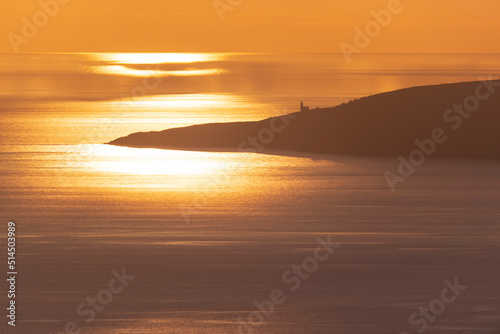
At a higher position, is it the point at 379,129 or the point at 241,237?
the point at 379,129

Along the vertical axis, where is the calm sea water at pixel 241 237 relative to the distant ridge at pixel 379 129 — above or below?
below

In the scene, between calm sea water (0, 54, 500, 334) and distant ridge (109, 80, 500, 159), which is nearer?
calm sea water (0, 54, 500, 334)

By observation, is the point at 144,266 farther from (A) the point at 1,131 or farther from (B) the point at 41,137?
(A) the point at 1,131

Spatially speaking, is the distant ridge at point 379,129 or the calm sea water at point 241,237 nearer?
the calm sea water at point 241,237

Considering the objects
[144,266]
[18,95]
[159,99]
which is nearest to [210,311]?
[144,266]

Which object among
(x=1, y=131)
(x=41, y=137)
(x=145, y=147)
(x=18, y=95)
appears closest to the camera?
(x=145, y=147)
